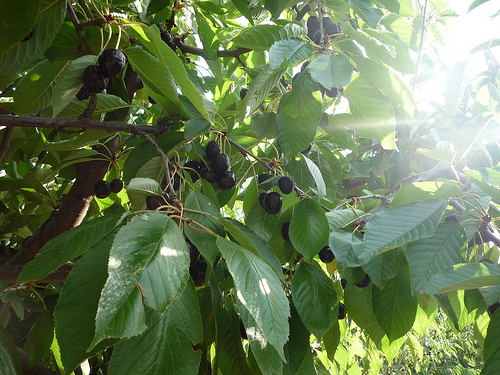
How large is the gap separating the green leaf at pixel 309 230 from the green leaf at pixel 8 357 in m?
1.00

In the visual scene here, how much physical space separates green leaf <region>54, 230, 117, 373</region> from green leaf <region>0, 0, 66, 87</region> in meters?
0.70

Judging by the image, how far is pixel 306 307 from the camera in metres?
1.06

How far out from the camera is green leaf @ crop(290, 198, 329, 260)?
1.15 m

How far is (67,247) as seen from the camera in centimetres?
79

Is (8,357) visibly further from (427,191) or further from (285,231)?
(427,191)

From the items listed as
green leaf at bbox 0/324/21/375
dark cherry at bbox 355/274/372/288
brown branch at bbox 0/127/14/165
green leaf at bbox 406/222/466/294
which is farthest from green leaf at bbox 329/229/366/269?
brown branch at bbox 0/127/14/165

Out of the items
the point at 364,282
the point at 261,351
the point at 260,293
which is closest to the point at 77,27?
the point at 260,293

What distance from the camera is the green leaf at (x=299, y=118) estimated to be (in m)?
1.22

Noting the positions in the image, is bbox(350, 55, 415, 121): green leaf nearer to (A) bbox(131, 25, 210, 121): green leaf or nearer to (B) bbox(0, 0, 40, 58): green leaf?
(A) bbox(131, 25, 210, 121): green leaf

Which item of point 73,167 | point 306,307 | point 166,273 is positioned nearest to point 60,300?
point 166,273

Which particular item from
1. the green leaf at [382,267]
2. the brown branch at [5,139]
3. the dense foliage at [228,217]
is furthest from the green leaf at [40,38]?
the green leaf at [382,267]

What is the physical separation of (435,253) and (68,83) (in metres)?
1.04

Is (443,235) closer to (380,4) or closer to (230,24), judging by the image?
(380,4)

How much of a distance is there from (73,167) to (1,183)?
323mm
